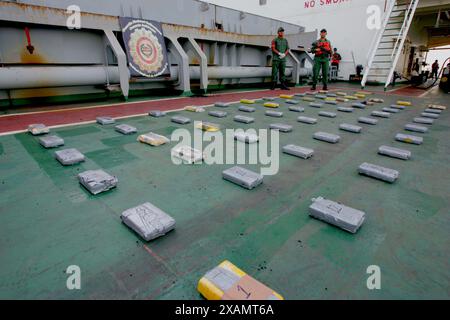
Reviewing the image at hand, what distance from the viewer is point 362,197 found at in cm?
199

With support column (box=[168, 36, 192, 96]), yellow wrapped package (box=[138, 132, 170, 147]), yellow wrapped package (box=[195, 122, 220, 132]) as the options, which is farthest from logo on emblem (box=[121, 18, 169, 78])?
yellow wrapped package (box=[138, 132, 170, 147])

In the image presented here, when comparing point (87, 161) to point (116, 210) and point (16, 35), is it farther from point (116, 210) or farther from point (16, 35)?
point (16, 35)

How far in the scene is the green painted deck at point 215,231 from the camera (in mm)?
1193

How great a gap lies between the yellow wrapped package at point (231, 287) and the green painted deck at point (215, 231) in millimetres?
77

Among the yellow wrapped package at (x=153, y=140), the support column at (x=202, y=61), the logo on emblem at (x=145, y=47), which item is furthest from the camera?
the support column at (x=202, y=61)

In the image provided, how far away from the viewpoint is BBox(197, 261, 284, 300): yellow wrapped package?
3.56 ft

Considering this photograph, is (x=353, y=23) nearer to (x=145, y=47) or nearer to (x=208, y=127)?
(x=145, y=47)

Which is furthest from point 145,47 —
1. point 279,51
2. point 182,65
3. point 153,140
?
point 279,51

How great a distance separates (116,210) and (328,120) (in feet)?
12.9

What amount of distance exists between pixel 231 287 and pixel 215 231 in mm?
470

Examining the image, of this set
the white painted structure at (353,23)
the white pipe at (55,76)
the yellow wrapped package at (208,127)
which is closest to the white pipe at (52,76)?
the white pipe at (55,76)

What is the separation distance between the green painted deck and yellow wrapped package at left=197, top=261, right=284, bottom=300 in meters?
0.08

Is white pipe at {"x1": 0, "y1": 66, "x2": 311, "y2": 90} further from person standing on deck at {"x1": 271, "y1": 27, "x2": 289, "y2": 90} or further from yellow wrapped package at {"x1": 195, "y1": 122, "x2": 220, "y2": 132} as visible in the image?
person standing on deck at {"x1": 271, "y1": 27, "x2": 289, "y2": 90}

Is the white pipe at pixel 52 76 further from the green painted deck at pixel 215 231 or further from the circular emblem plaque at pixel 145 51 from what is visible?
the green painted deck at pixel 215 231
